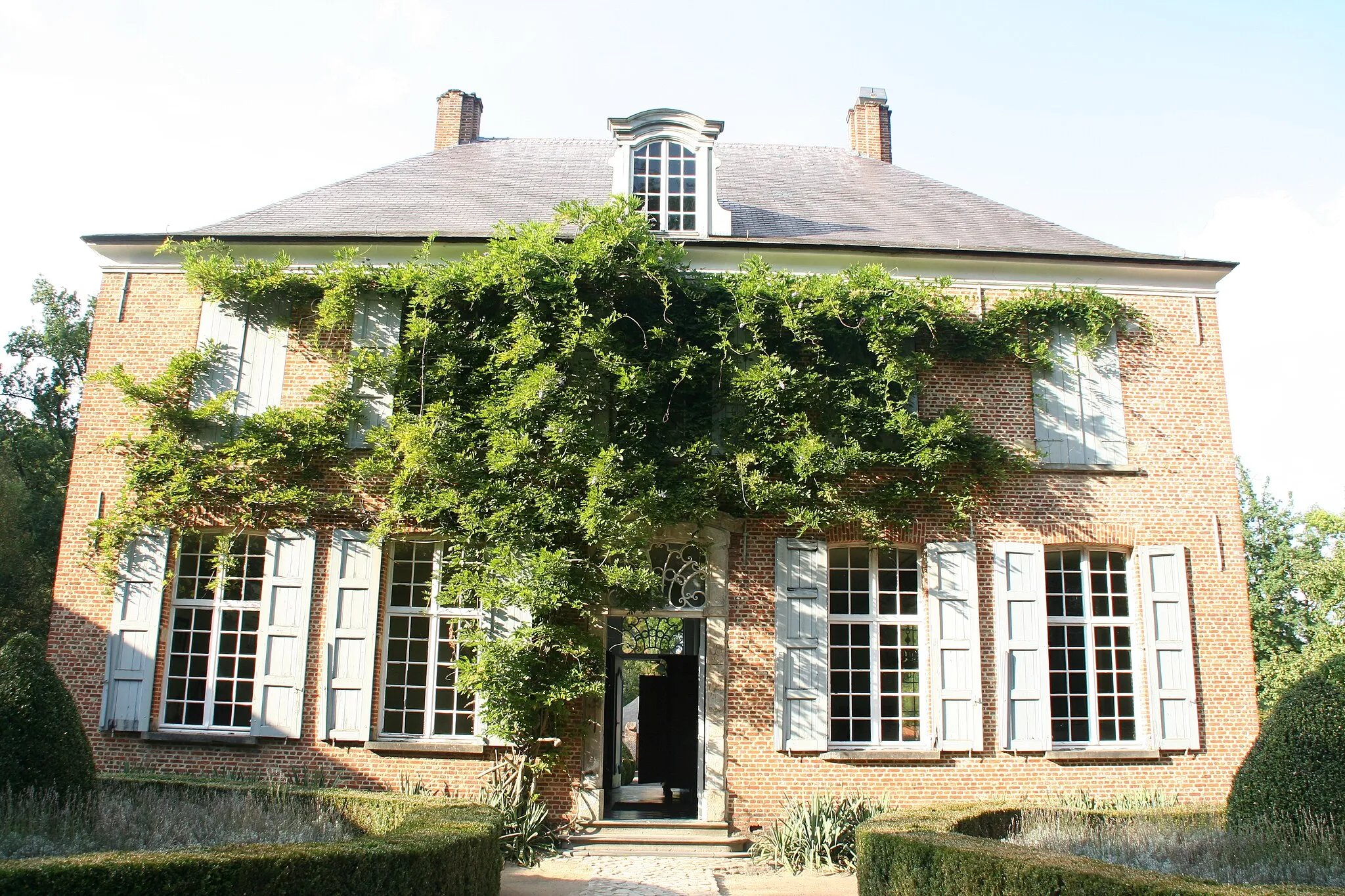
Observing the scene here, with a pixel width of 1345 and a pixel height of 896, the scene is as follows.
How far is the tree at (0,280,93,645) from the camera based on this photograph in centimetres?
1711

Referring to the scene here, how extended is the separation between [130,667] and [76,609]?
0.93 m

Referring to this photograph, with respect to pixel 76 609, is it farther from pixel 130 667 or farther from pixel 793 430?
pixel 793 430

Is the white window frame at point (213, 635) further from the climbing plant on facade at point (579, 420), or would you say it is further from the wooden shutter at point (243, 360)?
the wooden shutter at point (243, 360)

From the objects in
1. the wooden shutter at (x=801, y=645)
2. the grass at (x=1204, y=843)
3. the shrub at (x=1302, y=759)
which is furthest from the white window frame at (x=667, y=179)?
the shrub at (x=1302, y=759)

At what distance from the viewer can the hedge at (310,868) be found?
14.7ft

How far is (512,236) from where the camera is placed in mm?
10133

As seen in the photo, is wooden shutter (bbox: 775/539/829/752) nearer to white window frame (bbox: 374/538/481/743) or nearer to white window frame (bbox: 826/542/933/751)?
white window frame (bbox: 826/542/933/751)

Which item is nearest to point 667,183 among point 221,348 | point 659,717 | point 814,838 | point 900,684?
point 221,348

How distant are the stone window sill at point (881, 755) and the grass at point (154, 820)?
181 inches

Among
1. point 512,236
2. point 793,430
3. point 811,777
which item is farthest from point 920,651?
point 512,236

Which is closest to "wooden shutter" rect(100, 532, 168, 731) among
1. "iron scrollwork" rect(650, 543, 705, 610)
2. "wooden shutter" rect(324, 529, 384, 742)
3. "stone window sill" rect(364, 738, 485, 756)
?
"wooden shutter" rect(324, 529, 384, 742)

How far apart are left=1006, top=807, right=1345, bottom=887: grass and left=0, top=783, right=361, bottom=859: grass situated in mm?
5456

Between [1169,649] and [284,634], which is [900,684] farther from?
[284,634]

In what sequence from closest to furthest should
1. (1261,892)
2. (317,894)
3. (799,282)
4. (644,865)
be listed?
(1261,892) → (317,894) → (644,865) → (799,282)
